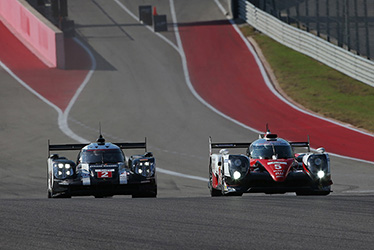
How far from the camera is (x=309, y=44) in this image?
4328 centimetres

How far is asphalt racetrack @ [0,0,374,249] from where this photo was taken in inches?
389

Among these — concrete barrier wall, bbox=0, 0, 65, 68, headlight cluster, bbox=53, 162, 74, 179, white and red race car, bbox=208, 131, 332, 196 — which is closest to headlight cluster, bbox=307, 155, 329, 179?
white and red race car, bbox=208, 131, 332, 196

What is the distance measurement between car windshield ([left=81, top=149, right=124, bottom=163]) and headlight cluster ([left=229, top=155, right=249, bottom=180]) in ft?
9.49

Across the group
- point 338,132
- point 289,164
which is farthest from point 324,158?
point 338,132

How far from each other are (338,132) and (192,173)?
8.38 meters

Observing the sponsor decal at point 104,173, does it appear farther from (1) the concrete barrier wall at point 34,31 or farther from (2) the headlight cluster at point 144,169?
(1) the concrete barrier wall at point 34,31

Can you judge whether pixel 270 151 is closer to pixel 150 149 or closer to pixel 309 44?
pixel 150 149

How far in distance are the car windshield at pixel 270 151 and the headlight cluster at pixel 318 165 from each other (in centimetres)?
82

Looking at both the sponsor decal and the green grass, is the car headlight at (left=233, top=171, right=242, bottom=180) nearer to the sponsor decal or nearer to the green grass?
the sponsor decal

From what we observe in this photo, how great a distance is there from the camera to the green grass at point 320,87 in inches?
1319

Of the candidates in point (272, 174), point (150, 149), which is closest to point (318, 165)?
point (272, 174)

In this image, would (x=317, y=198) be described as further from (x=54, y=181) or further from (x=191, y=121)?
(x=191, y=121)

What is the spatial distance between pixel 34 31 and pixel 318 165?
99.1 feet

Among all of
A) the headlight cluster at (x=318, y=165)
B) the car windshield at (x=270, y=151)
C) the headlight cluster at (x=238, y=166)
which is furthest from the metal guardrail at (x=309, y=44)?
the headlight cluster at (x=238, y=166)
